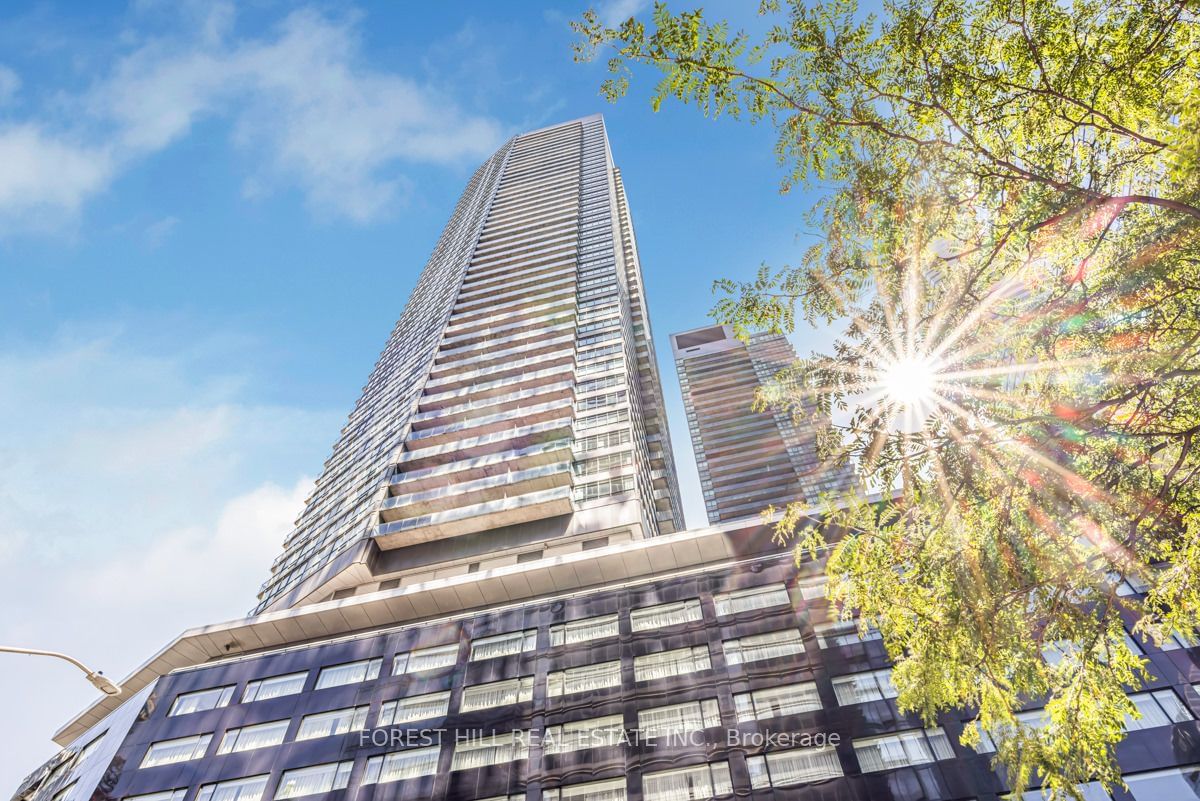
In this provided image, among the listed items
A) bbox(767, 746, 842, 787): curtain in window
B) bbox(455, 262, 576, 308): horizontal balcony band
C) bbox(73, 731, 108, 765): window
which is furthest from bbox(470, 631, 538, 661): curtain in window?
bbox(455, 262, 576, 308): horizontal balcony band

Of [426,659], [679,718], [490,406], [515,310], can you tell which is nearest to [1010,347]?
[679,718]

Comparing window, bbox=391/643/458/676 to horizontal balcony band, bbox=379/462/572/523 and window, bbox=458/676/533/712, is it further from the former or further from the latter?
horizontal balcony band, bbox=379/462/572/523

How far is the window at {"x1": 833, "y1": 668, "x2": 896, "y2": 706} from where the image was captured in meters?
22.6

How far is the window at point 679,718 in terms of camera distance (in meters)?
23.3

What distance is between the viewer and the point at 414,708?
2669 centimetres

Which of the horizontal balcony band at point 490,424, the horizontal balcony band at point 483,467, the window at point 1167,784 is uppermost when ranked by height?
the horizontal balcony band at point 490,424

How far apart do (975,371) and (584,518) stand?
34068 mm

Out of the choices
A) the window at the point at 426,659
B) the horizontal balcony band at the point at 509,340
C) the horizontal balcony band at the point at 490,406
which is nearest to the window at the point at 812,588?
the window at the point at 426,659

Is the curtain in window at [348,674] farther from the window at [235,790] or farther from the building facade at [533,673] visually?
the window at [235,790]

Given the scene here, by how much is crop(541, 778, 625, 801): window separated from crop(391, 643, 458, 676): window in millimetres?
8085

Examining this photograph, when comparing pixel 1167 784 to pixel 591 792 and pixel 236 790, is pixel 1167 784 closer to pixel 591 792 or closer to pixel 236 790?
pixel 591 792

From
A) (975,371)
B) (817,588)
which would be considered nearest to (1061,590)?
(975,371)

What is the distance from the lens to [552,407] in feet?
159

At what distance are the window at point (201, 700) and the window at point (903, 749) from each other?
29161 mm
